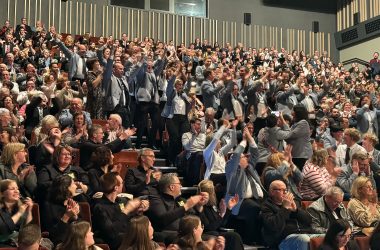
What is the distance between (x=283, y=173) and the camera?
6027 millimetres

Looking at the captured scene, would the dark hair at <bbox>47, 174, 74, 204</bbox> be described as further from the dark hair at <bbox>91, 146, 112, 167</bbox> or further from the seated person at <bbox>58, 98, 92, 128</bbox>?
the seated person at <bbox>58, 98, 92, 128</bbox>

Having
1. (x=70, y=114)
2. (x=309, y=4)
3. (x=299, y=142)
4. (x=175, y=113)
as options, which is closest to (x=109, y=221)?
(x=70, y=114)

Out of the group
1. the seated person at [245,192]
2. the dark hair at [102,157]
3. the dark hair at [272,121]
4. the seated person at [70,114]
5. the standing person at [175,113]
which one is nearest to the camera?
the dark hair at [102,157]

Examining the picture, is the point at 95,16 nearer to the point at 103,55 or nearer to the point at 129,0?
the point at 129,0

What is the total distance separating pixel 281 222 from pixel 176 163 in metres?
2.49

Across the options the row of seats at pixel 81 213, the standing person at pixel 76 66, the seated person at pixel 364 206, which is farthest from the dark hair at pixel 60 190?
the standing person at pixel 76 66

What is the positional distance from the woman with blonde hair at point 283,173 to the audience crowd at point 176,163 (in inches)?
0.5

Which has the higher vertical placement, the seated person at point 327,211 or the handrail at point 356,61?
the handrail at point 356,61

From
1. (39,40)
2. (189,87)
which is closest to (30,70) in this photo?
(189,87)

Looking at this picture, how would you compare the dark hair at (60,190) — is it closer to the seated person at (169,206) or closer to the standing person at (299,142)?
the seated person at (169,206)

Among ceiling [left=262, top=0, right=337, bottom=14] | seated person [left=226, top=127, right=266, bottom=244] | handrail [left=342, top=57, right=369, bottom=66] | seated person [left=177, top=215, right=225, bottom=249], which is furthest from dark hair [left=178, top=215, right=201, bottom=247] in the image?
ceiling [left=262, top=0, right=337, bottom=14]

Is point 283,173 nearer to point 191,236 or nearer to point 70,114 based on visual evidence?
point 191,236

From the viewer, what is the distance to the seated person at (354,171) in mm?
6387

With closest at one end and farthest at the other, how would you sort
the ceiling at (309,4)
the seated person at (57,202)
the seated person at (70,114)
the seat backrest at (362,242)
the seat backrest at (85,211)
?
the seated person at (57,202) → the seat backrest at (85,211) → the seat backrest at (362,242) → the seated person at (70,114) → the ceiling at (309,4)
